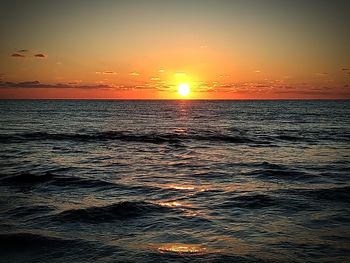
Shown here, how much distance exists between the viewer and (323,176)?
17172 mm

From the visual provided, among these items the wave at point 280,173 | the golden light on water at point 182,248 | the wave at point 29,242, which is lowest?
the wave at point 280,173

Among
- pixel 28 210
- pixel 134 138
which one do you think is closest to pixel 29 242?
pixel 28 210

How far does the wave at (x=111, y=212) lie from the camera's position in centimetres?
1036

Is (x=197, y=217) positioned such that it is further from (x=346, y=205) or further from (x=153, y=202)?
(x=346, y=205)

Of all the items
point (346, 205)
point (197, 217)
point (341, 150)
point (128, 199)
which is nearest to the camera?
point (197, 217)

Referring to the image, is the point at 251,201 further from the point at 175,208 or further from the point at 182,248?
the point at 182,248

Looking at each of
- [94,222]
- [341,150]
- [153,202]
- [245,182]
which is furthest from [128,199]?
[341,150]

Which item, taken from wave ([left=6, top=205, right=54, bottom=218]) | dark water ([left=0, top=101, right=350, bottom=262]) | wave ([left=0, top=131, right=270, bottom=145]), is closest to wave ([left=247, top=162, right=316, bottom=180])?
dark water ([left=0, top=101, right=350, bottom=262])

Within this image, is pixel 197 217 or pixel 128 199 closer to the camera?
pixel 197 217

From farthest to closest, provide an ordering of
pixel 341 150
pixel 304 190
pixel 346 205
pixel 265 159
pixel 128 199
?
pixel 341 150
pixel 265 159
pixel 304 190
pixel 128 199
pixel 346 205

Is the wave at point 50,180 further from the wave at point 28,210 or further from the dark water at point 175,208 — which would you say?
the wave at point 28,210

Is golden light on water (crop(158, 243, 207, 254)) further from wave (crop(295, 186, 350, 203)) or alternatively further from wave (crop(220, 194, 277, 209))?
wave (crop(295, 186, 350, 203))

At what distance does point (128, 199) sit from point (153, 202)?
111 cm

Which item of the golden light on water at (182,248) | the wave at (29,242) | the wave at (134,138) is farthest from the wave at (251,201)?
the wave at (134,138)
